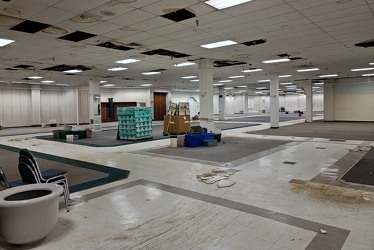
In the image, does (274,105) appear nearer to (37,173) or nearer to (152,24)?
(152,24)

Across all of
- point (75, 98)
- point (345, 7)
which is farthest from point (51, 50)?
point (75, 98)

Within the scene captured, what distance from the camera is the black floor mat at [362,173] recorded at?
16.8ft

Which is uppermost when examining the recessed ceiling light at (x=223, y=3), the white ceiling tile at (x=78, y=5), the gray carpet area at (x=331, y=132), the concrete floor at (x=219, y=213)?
the recessed ceiling light at (x=223, y=3)

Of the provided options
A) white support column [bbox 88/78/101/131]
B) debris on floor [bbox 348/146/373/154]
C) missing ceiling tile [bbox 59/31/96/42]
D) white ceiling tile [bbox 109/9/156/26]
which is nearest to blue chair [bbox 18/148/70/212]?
white ceiling tile [bbox 109/9/156/26]

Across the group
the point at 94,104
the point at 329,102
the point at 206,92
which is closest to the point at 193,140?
the point at 206,92

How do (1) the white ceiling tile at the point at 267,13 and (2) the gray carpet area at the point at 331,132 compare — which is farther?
(2) the gray carpet area at the point at 331,132

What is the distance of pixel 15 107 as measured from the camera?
20438mm

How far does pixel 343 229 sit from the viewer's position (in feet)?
10.3

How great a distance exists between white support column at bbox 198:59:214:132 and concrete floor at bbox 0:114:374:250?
5243 mm

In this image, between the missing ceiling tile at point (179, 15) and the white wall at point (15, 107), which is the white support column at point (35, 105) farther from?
the missing ceiling tile at point (179, 15)

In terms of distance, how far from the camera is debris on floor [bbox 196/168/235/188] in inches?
197

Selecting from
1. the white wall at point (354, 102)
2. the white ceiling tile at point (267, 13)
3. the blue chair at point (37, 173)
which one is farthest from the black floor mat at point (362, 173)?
the white wall at point (354, 102)

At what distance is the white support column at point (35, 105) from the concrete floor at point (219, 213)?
61.1 ft

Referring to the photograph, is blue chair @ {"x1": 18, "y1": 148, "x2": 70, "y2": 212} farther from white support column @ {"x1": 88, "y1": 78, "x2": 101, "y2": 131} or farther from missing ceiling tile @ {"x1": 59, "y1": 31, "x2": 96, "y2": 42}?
white support column @ {"x1": 88, "y1": 78, "x2": 101, "y2": 131}
